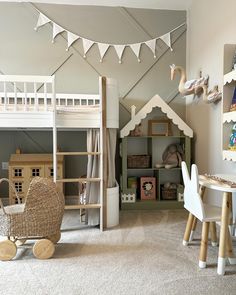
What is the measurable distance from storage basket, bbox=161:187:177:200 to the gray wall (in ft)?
3.81

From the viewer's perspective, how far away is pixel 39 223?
2162 mm

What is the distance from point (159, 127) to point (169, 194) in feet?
3.20

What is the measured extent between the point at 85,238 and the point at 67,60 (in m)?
2.51

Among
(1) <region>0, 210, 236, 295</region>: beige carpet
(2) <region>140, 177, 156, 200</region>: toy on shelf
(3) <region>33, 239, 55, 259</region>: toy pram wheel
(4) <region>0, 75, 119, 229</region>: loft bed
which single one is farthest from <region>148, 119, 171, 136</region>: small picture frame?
(3) <region>33, 239, 55, 259</region>: toy pram wheel

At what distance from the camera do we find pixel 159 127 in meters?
3.97

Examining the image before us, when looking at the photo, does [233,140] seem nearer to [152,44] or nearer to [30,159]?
[152,44]

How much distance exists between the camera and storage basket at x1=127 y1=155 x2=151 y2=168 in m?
3.75

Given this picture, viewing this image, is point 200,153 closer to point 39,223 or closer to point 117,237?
point 117,237

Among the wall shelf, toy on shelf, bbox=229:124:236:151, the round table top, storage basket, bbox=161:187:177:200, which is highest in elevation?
toy on shelf, bbox=229:124:236:151

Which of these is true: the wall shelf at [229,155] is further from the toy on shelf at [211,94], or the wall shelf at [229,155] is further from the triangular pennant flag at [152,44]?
the triangular pennant flag at [152,44]

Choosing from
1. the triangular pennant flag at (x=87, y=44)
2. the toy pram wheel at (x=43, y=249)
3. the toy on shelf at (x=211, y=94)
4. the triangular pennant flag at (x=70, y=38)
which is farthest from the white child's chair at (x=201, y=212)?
the triangular pennant flag at (x=70, y=38)

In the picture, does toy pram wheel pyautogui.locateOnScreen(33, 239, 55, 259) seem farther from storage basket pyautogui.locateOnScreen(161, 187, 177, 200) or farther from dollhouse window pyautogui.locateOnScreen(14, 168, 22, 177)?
storage basket pyautogui.locateOnScreen(161, 187, 177, 200)

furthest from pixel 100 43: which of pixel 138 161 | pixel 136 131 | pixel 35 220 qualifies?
pixel 35 220

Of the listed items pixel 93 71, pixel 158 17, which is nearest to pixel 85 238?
pixel 93 71
